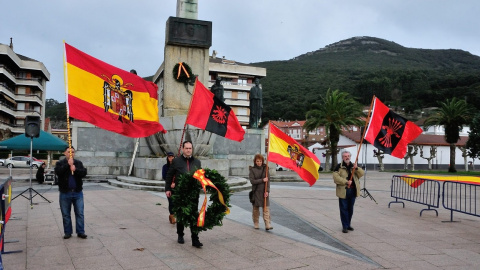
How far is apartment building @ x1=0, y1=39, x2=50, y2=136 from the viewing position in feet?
193

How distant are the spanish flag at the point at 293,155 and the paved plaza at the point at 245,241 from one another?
1.15m

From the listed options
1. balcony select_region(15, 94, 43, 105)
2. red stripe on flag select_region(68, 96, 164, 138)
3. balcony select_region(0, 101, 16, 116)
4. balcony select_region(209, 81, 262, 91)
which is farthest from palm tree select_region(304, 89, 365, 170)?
balcony select_region(15, 94, 43, 105)

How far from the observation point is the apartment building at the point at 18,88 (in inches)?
2311

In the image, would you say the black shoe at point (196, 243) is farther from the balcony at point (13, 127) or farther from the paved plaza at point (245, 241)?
the balcony at point (13, 127)

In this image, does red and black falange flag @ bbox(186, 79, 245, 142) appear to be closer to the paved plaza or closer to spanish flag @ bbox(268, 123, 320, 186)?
spanish flag @ bbox(268, 123, 320, 186)

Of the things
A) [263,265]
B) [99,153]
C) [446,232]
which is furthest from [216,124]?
[99,153]

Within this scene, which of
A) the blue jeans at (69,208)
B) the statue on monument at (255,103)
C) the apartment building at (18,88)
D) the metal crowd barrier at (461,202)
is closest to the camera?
the blue jeans at (69,208)

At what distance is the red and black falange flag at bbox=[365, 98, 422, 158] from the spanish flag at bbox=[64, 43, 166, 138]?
501cm

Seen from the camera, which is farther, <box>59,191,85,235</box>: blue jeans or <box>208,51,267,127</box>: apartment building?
<box>208,51,267,127</box>: apartment building

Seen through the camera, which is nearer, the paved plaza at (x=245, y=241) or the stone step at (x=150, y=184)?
the paved plaza at (x=245, y=241)

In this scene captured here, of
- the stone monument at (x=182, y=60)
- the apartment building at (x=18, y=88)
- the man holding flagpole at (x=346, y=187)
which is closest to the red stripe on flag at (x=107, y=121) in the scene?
the man holding flagpole at (x=346, y=187)

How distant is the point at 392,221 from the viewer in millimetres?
9812

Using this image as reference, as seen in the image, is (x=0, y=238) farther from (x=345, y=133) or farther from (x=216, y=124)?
(x=345, y=133)

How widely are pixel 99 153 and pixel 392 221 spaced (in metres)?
14.3
